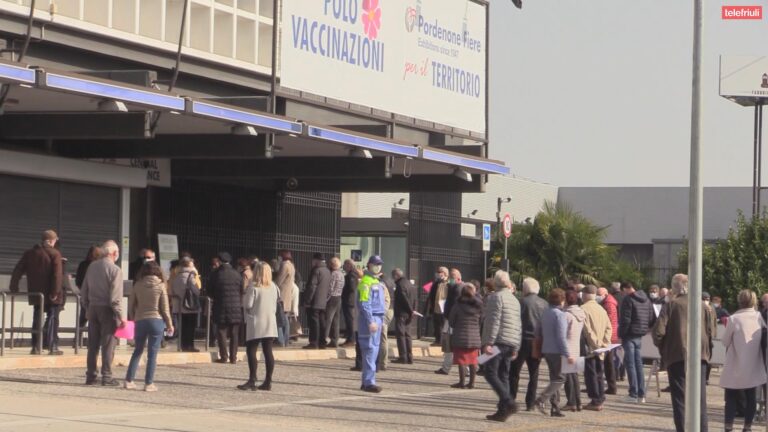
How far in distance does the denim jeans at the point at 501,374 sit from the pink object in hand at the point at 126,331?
4574 mm

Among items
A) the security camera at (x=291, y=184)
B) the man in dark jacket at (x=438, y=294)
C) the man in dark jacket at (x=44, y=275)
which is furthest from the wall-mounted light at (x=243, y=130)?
the security camera at (x=291, y=184)

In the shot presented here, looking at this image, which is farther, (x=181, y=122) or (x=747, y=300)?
(x=181, y=122)

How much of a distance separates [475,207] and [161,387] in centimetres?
4190

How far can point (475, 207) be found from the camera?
6006 cm

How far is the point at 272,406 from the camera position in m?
17.1

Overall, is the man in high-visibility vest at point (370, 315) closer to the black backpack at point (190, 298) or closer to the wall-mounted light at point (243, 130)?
the wall-mounted light at point (243, 130)

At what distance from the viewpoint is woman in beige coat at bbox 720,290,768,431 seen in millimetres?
16172

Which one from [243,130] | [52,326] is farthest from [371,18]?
[52,326]

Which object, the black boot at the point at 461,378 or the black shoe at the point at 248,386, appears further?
the black boot at the point at 461,378

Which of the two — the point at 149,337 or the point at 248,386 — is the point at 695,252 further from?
the point at 248,386

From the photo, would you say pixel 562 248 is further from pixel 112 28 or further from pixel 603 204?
pixel 112 28

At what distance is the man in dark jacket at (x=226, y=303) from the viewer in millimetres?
22812

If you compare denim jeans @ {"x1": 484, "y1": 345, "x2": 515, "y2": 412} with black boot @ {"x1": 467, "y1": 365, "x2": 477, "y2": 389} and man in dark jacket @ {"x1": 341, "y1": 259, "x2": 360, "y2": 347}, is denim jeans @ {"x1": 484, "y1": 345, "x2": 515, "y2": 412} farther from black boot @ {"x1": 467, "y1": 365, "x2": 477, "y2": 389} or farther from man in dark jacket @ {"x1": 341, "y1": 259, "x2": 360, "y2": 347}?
man in dark jacket @ {"x1": 341, "y1": 259, "x2": 360, "y2": 347}

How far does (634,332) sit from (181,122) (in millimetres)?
7914
